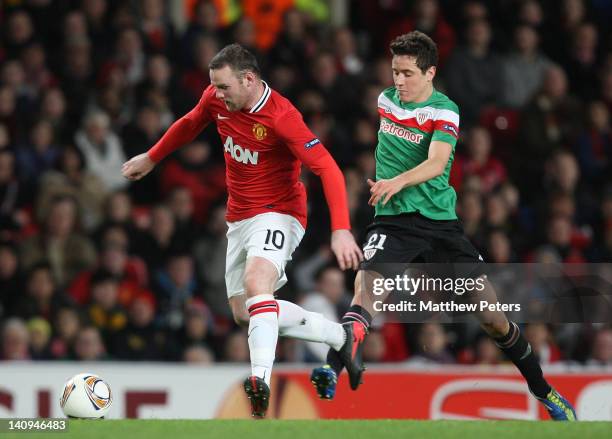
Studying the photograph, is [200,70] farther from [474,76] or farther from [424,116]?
[424,116]

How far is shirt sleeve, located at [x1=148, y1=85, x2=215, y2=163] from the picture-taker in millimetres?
7789

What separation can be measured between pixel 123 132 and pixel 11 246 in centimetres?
150

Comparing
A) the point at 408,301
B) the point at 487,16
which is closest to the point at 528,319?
the point at 408,301

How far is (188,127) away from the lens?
7844 mm

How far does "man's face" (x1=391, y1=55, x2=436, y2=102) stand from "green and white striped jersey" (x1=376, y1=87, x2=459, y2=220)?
0.06m

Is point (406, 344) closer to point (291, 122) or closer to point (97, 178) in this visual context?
point (97, 178)

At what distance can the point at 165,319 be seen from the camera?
→ 11.0 metres

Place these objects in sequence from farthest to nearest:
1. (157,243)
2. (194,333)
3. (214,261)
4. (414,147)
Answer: (214,261), (157,243), (194,333), (414,147)

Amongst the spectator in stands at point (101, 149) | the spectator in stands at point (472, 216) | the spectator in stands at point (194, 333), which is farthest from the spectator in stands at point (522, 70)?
the spectator in stands at point (194, 333)

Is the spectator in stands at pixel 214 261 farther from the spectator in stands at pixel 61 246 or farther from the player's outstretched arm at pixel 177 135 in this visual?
the player's outstretched arm at pixel 177 135

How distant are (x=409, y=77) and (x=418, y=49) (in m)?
0.16

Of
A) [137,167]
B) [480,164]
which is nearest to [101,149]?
[480,164]

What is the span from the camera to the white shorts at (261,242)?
7.55m

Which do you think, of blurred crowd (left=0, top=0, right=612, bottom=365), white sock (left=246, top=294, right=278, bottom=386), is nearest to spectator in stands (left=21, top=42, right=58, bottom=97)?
blurred crowd (left=0, top=0, right=612, bottom=365)
